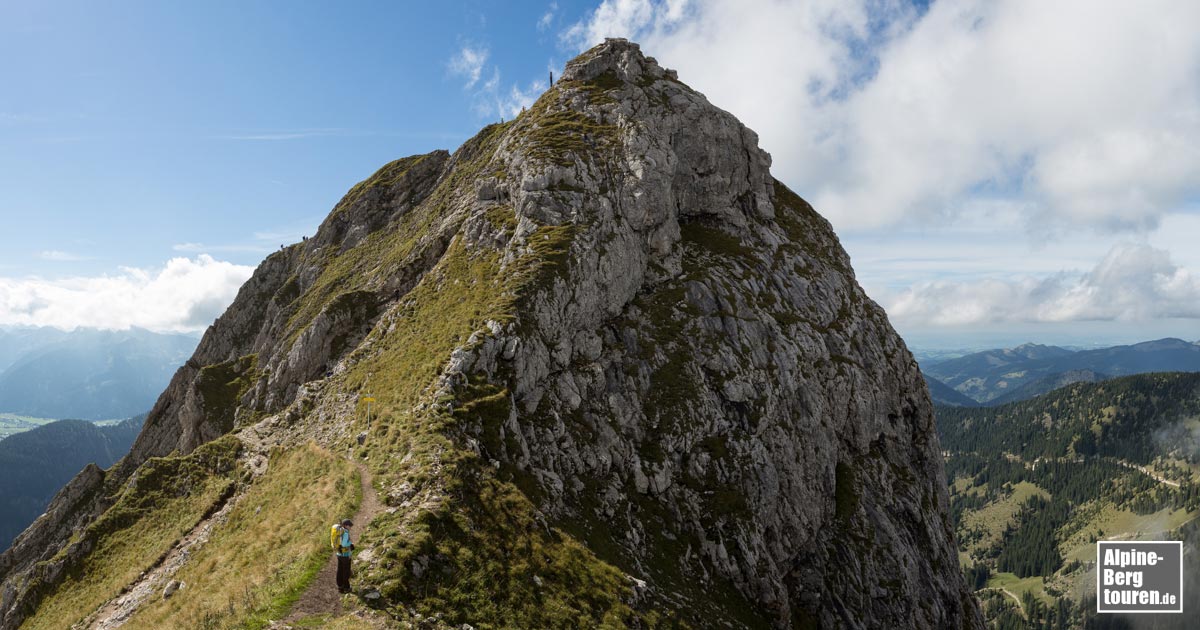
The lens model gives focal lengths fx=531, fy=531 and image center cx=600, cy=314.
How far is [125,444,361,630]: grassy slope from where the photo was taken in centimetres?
2105

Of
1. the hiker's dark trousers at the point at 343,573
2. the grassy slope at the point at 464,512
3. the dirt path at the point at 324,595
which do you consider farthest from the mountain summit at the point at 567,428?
the hiker's dark trousers at the point at 343,573

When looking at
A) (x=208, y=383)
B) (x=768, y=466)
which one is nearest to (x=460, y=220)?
(x=208, y=383)

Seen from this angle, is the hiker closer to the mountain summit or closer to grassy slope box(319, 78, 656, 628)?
the mountain summit

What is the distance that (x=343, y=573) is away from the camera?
71.2ft

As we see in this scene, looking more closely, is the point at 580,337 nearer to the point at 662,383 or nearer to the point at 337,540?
the point at 662,383

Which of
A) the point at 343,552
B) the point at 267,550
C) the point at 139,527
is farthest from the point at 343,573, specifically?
the point at 139,527

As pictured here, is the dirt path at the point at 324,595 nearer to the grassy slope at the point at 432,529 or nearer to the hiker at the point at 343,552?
the hiker at the point at 343,552

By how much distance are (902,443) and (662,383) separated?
135 ft

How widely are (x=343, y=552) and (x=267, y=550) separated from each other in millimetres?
10743

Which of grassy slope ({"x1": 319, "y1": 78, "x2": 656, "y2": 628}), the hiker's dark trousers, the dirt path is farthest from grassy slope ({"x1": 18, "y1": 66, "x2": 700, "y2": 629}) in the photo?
the hiker's dark trousers

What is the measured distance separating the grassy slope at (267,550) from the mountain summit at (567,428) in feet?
0.59

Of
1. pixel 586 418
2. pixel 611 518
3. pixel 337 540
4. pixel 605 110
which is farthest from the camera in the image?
pixel 605 110

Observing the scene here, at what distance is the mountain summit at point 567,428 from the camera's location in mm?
29078

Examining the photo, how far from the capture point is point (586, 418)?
44.0 metres
